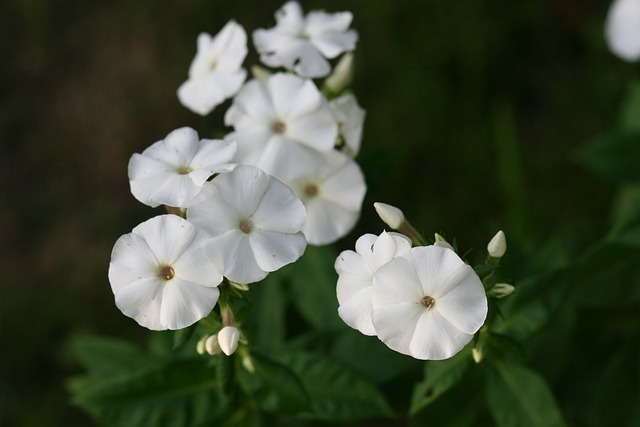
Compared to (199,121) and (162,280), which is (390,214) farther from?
(199,121)

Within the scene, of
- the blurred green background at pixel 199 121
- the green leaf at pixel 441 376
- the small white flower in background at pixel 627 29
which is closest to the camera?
the green leaf at pixel 441 376

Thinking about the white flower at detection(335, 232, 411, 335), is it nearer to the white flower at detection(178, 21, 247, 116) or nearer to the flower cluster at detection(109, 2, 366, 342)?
the flower cluster at detection(109, 2, 366, 342)

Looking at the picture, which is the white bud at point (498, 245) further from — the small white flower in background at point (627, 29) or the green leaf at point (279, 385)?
the small white flower in background at point (627, 29)

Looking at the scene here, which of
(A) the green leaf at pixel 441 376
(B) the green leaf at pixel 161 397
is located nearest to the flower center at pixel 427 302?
(A) the green leaf at pixel 441 376

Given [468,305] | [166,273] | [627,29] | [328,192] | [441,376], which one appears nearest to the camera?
[468,305]

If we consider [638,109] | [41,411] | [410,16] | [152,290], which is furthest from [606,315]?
[41,411]

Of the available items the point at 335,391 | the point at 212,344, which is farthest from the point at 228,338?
the point at 335,391

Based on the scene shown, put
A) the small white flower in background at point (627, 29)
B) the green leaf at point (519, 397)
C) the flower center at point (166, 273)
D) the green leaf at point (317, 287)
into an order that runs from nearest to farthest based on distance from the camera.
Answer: the flower center at point (166, 273) → the green leaf at point (519, 397) → the green leaf at point (317, 287) → the small white flower in background at point (627, 29)
